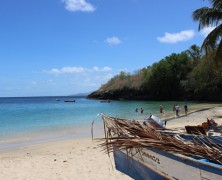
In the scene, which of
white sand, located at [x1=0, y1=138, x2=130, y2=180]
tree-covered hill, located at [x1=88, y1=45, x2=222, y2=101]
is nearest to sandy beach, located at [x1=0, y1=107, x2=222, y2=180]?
white sand, located at [x1=0, y1=138, x2=130, y2=180]

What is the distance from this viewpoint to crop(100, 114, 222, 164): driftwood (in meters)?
4.56

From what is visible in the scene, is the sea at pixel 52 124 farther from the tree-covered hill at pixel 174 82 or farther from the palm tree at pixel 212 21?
the tree-covered hill at pixel 174 82

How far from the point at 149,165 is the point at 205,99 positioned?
58.3 meters

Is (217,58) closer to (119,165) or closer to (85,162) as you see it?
(85,162)

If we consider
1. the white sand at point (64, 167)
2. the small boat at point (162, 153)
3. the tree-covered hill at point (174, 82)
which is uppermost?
the tree-covered hill at point (174, 82)

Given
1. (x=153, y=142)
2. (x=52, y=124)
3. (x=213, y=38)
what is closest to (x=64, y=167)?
(x=153, y=142)

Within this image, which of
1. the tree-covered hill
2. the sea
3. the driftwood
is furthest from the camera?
the tree-covered hill

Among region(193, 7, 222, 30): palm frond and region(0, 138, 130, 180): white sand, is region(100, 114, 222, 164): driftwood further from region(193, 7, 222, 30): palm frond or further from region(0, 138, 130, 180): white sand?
region(193, 7, 222, 30): palm frond

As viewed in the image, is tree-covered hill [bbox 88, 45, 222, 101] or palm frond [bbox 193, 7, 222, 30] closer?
palm frond [bbox 193, 7, 222, 30]

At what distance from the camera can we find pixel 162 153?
16.6 ft

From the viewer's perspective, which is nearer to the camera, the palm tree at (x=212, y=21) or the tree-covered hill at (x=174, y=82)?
the palm tree at (x=212, y=21)

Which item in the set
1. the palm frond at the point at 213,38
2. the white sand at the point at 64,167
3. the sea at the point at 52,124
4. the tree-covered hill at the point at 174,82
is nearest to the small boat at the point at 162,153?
the sea at the point at 52,124

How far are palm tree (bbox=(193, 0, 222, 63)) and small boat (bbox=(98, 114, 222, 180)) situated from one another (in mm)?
13921

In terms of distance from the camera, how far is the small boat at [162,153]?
436 centimetres
